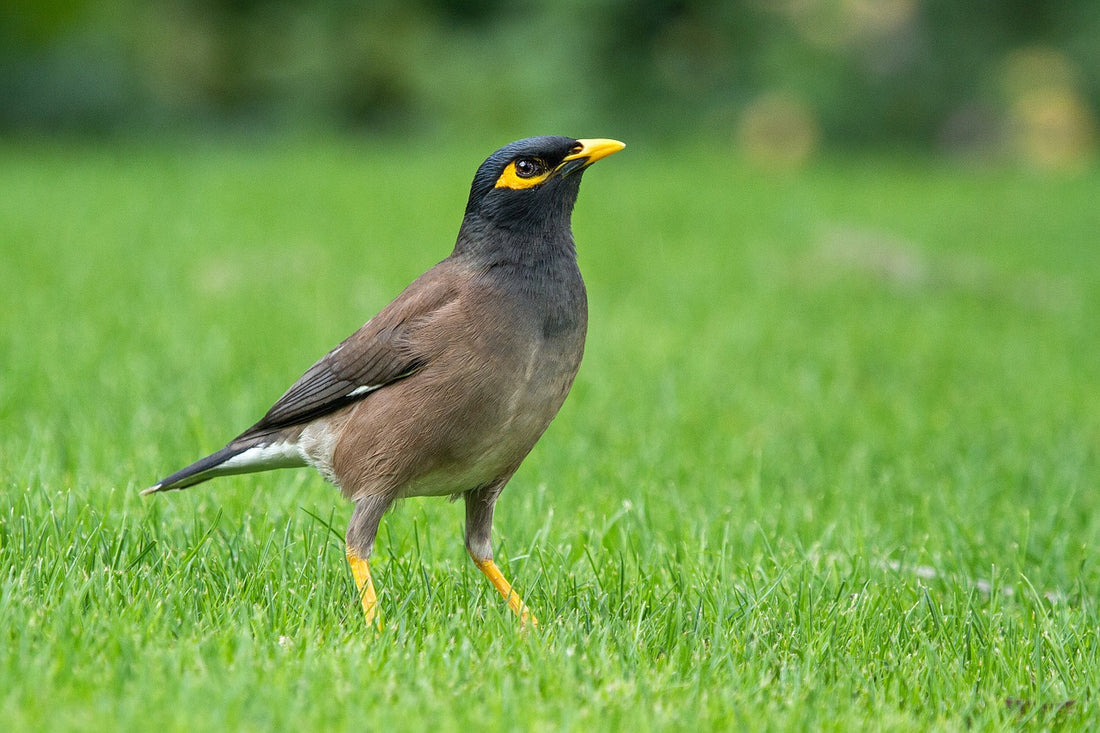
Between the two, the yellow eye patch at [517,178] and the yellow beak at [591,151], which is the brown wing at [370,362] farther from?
the yellow beak at [591,151]

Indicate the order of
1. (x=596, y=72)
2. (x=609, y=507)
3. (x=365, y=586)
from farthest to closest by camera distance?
(x=596, y=72), (x=609, y=507), (x=365, y=586)

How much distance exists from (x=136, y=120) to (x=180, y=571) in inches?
845

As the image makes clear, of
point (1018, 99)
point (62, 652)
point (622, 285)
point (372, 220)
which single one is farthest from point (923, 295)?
point (1018, 99)

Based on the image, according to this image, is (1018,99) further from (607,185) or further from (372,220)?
(372,220)

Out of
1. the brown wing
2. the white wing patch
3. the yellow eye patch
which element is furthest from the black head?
the white wing patch

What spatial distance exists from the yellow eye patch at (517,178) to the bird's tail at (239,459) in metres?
1.10

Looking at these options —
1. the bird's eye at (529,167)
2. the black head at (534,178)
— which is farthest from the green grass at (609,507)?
the bird's eye at (529,167)

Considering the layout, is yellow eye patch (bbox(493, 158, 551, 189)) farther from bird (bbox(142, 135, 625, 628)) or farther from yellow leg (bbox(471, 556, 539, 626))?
yellow leg (bbox(471, 556, 539, 626))

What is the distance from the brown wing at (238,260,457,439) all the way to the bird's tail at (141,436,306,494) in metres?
0.07

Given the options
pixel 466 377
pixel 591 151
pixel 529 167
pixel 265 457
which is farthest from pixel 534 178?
pixel 265 457

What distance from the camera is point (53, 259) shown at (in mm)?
9625

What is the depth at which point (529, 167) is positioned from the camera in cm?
398

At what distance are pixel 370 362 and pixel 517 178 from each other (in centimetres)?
73

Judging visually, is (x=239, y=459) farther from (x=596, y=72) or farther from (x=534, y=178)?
(x=596, y=72)
